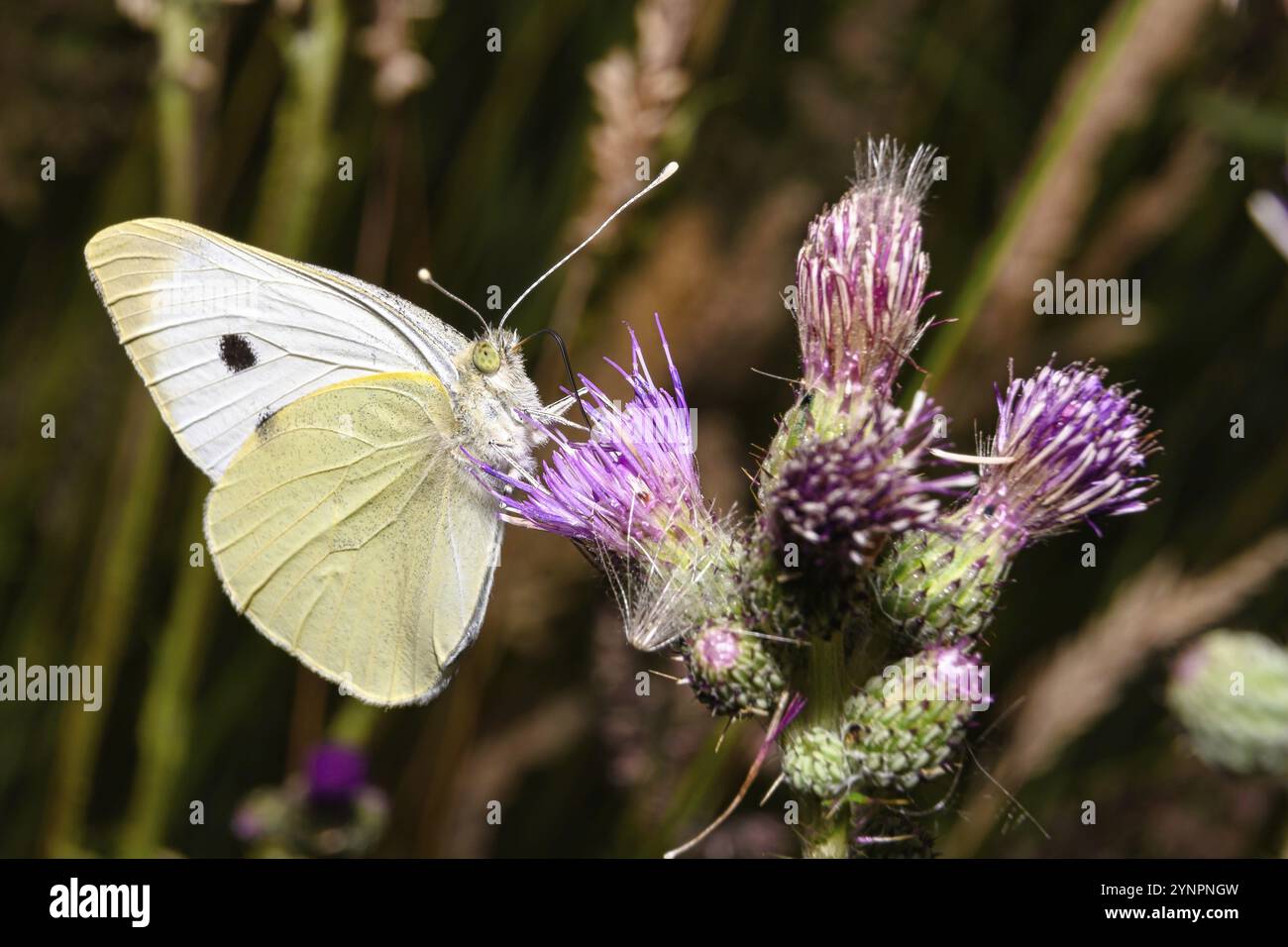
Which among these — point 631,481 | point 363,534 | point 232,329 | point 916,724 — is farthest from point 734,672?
point 232,329

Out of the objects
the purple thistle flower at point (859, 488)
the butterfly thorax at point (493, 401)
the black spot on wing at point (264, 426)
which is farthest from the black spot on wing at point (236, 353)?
the purple thistle flower at point (859, 488)

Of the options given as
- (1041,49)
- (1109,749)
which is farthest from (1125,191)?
(1109,749)

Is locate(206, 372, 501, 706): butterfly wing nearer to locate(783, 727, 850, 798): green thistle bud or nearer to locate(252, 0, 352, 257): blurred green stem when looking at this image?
locate(252, 0, 352, 257): blurred green stem

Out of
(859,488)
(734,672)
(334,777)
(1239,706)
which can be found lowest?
(334,777)

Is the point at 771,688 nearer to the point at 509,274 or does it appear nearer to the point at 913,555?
the point at 913,555

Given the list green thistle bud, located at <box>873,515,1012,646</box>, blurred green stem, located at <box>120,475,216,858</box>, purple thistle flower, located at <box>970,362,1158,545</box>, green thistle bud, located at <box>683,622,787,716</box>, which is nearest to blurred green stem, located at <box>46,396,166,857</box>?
blurred green stem, located at <box>120,475,216,858</box>

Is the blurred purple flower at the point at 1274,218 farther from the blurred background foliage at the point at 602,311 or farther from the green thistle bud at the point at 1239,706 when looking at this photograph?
the green thistle bud at the point at 1239,706

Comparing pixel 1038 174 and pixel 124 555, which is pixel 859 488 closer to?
pixel 1038 174
